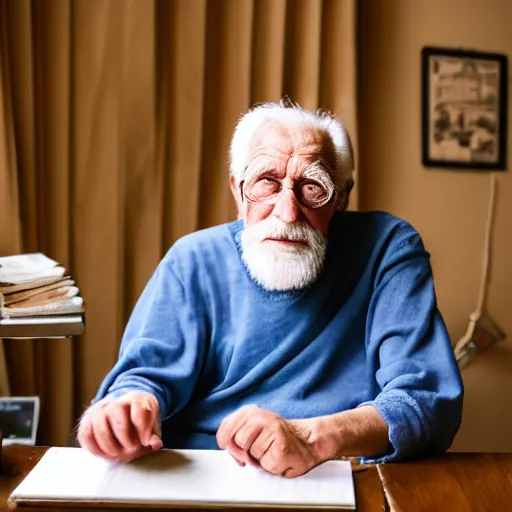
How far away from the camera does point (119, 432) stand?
0.90m

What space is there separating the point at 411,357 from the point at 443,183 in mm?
1213

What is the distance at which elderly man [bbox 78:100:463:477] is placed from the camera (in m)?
1.18

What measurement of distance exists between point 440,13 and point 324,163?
1.20m

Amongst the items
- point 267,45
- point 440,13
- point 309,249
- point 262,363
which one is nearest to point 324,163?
point 309,249

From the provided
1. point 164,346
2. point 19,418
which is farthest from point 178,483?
point 19,418

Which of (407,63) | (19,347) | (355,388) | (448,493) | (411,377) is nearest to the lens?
(448,493)

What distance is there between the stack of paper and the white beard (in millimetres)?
398

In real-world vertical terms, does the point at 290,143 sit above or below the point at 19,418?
above

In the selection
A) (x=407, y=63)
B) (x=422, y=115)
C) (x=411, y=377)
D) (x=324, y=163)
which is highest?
(x=407, y=63)

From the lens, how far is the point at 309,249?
124 centimetres

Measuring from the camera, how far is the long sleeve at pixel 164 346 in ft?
3.76

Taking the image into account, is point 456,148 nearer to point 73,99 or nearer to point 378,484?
point 73,99

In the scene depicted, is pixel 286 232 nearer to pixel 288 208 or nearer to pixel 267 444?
pixel 288 208

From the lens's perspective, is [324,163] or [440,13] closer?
[324,163]
